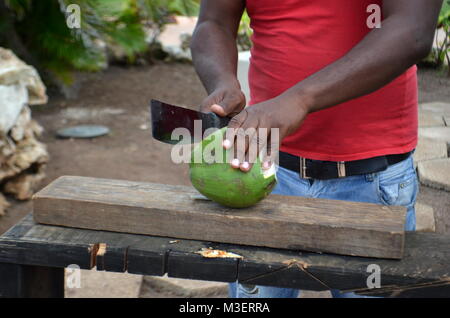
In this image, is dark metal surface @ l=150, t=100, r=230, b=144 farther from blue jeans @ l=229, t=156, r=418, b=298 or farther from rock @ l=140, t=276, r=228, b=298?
rock @ l=140, t=276, r=228, b=298

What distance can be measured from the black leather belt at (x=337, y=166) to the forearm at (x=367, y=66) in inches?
13.1

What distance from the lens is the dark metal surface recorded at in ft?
5.52

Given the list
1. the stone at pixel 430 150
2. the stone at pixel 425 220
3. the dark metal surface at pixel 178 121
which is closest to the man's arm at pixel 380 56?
the dark metal surface at pixel 178 121

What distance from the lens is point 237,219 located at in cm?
167

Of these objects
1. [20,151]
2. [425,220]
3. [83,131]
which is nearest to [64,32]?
[83,131]

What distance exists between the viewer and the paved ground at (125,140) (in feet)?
11.8

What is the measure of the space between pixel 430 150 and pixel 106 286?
1.99 meters

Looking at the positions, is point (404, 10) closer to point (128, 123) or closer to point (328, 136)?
point (328, 136)

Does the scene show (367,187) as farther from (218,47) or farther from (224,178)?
(218,47)

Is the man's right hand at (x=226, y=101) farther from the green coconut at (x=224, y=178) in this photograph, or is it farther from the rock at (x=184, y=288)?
the rock at (x=184, y=288)

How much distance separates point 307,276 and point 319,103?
0.45m

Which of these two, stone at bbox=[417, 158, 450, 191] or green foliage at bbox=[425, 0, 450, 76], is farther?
green foliage at bbox=[425, 0, 450, 76]

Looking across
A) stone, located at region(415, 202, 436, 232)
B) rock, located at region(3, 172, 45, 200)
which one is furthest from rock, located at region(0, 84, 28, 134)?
stone, located at region(415, 202, 436, 232)

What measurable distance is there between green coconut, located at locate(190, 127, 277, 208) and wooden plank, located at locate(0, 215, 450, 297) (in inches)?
5.3
